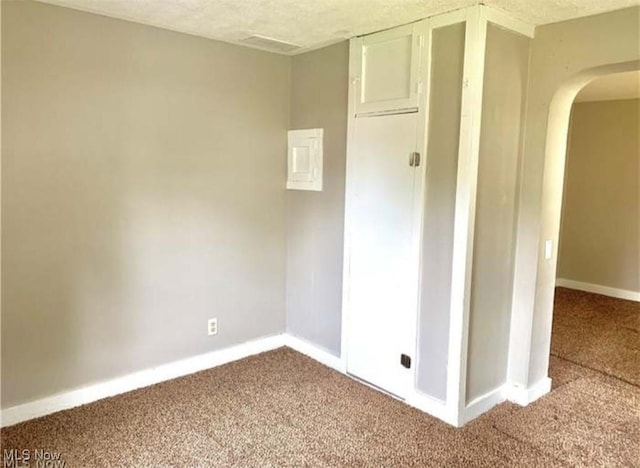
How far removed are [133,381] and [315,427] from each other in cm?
127

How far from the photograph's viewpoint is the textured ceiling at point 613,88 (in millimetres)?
4273

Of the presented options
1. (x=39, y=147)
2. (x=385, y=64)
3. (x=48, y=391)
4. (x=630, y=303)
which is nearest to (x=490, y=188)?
(x=385, y=64)

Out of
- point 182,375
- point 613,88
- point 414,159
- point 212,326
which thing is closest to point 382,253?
point 414,159

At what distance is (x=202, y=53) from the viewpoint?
127 inches

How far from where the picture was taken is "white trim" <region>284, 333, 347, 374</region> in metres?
3.49

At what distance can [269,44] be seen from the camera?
335 cm

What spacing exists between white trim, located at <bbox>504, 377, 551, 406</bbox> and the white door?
0.69 meters

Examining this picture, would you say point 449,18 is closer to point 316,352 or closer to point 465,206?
point 465,206

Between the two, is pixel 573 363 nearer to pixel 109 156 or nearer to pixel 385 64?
pixel 385 64

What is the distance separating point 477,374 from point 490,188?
1128 mm

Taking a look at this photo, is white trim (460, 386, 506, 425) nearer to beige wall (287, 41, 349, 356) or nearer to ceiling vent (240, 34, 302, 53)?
beige wall (287, 41, 349, 356)

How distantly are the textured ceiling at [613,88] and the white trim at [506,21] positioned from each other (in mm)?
1752

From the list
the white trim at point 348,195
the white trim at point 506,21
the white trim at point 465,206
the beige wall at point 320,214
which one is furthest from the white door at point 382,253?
the white trim at point 506,21

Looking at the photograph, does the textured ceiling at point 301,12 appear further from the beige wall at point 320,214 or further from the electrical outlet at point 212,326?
the electrical outlet at point 212,326
